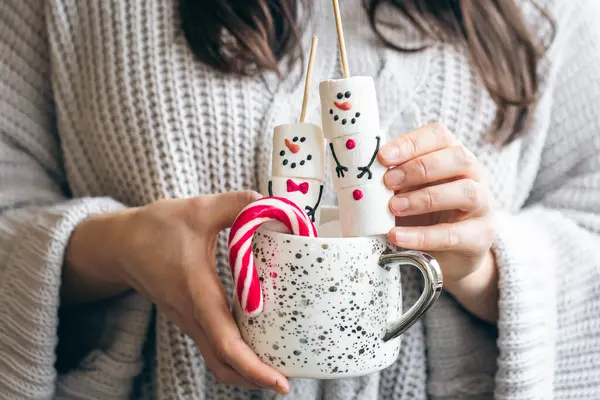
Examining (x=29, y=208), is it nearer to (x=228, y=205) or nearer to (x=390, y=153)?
(x=228, y=205)

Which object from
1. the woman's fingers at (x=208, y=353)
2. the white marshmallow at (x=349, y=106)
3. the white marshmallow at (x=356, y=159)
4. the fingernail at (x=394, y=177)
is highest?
the white marshmallow at (x=349, y=106)

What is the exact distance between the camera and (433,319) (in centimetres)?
73

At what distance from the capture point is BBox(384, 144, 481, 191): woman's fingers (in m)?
0.48

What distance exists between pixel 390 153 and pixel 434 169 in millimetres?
59

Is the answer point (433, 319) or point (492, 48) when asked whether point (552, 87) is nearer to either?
point (492, 48)

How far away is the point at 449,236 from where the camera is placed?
1.72 ft

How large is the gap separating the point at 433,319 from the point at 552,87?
36 centimetres

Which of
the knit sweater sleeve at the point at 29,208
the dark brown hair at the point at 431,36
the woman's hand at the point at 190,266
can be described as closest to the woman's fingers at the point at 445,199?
the woman's hand at the point at 190,266

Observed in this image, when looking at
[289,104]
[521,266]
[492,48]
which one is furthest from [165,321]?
[492,48]

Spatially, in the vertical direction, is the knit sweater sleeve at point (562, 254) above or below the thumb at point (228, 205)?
below

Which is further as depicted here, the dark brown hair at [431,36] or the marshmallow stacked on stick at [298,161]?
the dark brown hair at [431,36]

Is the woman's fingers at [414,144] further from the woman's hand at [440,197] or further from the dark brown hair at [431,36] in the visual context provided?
the dark brown hair at [431,36]

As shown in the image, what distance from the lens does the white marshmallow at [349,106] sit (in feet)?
1.48

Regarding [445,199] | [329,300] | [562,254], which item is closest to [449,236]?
[445,199]
